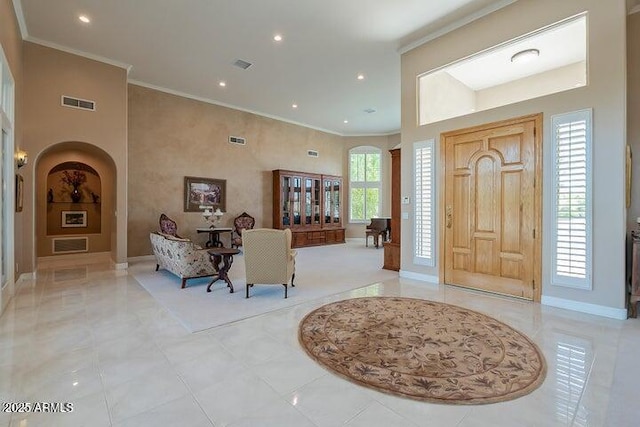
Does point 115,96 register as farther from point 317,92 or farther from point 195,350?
point 195,350

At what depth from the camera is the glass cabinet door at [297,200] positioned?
1015 cm

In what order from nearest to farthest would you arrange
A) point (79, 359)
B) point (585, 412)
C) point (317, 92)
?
point (585, 412) → point (79, 359) → point (317, 92)

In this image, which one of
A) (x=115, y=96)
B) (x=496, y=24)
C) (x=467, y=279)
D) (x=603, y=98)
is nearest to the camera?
(x=603, y=98)

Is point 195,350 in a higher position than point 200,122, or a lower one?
lower

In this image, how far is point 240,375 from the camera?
7.77 ft

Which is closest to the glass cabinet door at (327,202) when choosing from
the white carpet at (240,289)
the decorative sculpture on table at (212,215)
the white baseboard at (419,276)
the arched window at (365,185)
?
the arched window at (365,185)

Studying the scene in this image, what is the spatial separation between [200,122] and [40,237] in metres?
4.63

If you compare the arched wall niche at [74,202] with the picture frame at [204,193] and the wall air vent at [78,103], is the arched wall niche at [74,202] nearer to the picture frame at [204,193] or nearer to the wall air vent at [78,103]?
the wall air vent at [78,103]

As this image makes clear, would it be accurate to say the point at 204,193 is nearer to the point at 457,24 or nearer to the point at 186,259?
the point at 186,259

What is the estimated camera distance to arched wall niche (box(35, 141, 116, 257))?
7.01 metres

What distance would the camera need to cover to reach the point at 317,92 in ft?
26.1

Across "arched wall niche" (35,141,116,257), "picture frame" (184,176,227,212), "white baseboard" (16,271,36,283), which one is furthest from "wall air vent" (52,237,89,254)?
"picture frame" (184,176,227,212)

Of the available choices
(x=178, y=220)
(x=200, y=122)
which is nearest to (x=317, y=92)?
(x=200, y=122)

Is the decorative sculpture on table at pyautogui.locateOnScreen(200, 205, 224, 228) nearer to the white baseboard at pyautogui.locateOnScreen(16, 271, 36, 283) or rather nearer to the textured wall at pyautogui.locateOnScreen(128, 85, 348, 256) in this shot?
the textured wall at pyautogui.locateOnScreen(128, 85, 348, 256)
